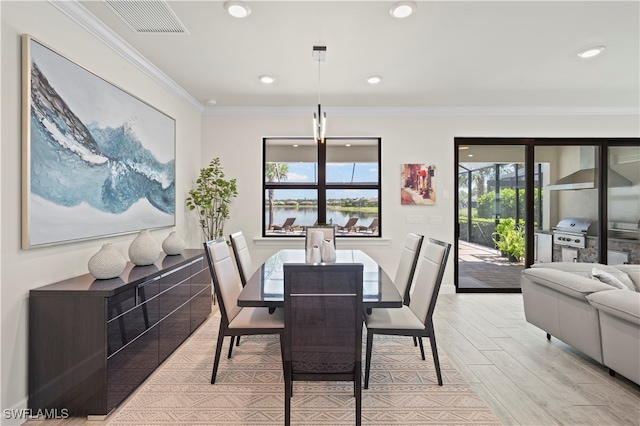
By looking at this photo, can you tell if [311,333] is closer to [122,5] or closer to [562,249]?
[122,5]

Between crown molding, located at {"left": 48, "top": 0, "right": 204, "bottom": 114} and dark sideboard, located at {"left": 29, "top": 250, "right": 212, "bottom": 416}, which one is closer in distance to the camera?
dark sideboard, located at {"left": 29, "top": 250, "right": 212, "bottom": 416}

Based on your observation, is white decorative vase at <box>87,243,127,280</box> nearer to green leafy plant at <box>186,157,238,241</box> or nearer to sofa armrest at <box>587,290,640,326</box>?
green leafy plant at <box>186,157,238,241</box>

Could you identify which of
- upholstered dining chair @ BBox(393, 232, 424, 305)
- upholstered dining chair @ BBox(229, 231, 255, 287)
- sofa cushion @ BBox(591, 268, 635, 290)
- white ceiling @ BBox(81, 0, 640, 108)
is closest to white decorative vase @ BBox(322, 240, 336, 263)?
upholstered dining chair @ BBox(393, 232, 424, 305)

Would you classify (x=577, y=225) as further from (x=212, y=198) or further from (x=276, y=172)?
(x=212, y=198)

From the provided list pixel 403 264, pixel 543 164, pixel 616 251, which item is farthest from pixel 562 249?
pixel 403 264

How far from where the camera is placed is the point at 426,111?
4734mm

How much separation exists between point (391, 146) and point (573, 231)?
9.63 feet

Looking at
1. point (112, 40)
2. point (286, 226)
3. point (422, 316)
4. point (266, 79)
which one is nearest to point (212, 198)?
point (286, 226)

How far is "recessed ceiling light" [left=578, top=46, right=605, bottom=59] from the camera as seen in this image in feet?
9.46

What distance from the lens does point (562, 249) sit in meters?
4.87

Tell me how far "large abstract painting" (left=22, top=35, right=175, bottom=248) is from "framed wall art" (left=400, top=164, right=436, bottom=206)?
10.6 feet

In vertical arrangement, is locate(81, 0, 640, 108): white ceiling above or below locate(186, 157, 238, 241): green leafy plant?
above

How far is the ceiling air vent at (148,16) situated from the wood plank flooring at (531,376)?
3.39 m

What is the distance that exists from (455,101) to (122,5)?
3.83 meters
